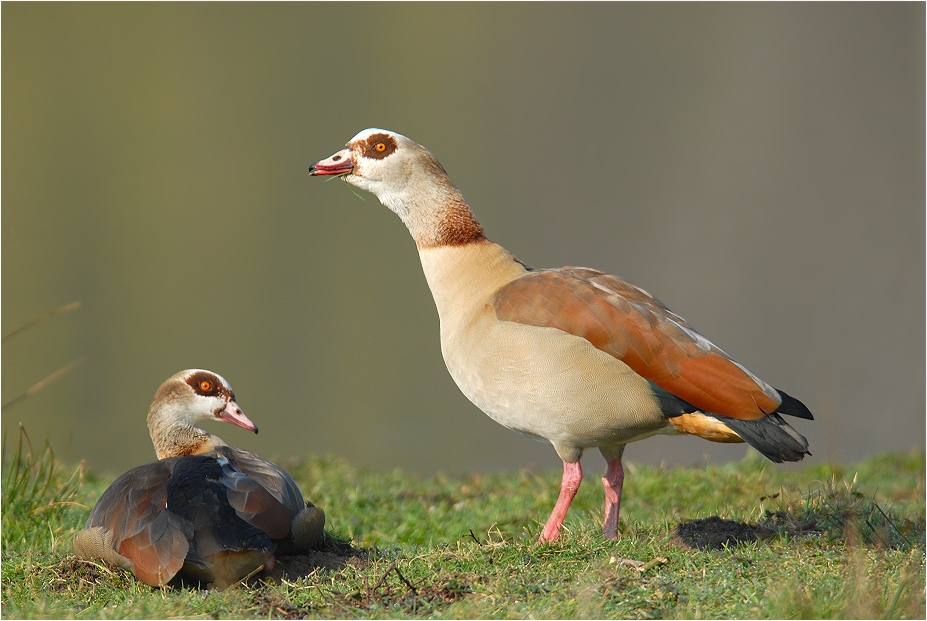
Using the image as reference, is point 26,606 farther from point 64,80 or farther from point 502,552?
point 64,80

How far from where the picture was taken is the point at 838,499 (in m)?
5.19

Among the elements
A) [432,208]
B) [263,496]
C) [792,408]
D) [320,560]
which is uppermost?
[432,208]

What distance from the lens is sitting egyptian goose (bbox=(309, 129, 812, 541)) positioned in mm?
4641

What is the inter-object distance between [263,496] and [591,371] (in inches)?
64.1

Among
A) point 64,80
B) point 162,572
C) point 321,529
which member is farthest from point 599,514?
point 64,80

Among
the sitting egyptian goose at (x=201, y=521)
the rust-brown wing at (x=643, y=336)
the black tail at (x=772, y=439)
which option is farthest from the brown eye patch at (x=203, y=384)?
the black tail at (x=772, y=439)

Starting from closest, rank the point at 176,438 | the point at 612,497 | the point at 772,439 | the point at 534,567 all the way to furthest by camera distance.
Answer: the point at 534,567, the point at 772,439, the point at 612,497, the point at 176,438

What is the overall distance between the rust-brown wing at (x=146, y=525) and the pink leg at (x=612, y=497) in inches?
79.9

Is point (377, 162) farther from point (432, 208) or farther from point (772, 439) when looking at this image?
point (772, 439)

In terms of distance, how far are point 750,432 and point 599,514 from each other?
1.34 m

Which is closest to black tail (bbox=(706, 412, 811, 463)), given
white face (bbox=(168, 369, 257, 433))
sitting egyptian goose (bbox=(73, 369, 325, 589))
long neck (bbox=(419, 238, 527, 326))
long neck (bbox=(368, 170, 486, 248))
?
long neck (bbox=(419, 238, 527, 326))

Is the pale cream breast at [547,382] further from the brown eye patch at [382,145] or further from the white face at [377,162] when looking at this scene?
the brown eye patch at [382,145]

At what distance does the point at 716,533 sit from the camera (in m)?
4.80

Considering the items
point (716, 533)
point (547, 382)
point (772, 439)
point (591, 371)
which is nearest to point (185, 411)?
point (547, 382)
